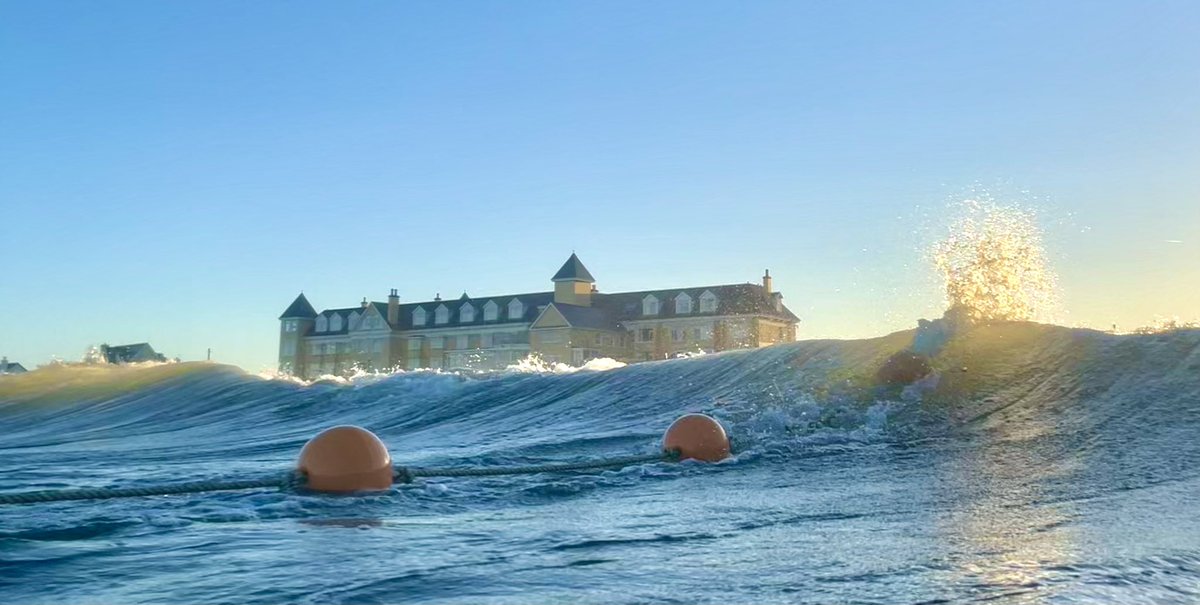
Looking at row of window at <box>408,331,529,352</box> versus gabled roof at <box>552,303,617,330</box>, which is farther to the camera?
row of window at <box>408,331,529,352</box>

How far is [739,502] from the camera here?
241 inches

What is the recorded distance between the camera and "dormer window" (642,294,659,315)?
5528 cm

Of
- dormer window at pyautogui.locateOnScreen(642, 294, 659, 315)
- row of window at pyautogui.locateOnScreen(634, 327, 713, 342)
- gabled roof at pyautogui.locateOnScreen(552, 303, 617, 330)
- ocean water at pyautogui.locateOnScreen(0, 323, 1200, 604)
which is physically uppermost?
dormer window at pyautogui.locateOnScreen(642, 294, 659, 315)

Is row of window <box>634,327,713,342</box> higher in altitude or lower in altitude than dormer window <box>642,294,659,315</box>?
lower

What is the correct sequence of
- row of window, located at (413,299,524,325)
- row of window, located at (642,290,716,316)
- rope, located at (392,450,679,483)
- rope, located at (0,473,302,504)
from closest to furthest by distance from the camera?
rope, located at (0,473,302,504)
rope, located at (392,450,679,483)
row of window, located at (642,290,716,316)
row of window, located at (413,299,524,325)

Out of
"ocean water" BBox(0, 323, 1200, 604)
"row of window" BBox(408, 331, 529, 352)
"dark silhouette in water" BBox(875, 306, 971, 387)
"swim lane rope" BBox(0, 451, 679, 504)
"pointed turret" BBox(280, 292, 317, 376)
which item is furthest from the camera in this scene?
"pointed turret" BBox(280, 292, 317, 376)

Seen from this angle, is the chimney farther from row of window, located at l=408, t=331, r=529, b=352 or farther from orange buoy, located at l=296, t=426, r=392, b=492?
orange buoy, located at l=296, t=426, r=392, b=492

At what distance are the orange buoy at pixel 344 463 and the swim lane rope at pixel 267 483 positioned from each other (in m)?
0.10

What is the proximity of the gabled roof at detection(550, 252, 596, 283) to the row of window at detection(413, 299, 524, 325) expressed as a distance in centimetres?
269

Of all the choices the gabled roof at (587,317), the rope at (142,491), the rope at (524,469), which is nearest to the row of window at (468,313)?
the gabled roof at (587,317)

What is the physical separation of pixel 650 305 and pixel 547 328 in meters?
6.11

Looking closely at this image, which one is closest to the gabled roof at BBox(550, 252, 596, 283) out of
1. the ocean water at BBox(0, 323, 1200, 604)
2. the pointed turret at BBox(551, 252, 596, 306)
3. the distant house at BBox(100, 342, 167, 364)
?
the pointed turret at BBox(551, 252, 596, 306)

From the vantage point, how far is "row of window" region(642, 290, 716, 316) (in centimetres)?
5350

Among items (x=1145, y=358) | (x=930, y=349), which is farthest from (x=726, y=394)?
(x=1145, y=358)
